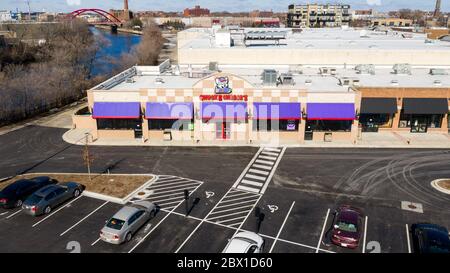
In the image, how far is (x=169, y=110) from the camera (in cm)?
4344

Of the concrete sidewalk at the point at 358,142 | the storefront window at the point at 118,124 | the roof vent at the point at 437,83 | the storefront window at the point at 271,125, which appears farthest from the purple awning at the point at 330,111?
the storefront window at the point at 118,124

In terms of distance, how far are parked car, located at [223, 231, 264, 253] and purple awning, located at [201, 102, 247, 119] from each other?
21.7 meters

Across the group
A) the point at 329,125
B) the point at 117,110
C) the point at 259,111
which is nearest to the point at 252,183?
the point at 259,111

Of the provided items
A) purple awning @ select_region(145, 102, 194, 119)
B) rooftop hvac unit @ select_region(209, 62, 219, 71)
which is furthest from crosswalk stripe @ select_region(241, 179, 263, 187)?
rooftop hvac unit @ select_region(209, 62, 219, 71)

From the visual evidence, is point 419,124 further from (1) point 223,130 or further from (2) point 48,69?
(2) point 48,69

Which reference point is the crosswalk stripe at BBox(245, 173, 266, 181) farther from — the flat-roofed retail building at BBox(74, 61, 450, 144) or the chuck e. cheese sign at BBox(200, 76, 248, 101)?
the chuck e. cheese sign at BBox(200, 76, 248, 101)

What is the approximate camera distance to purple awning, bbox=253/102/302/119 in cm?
4281

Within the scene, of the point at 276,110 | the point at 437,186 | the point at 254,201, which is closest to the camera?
the point at 254,201

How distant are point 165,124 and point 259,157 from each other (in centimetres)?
1229

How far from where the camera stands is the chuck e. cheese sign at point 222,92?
141ft

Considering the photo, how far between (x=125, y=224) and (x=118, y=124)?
75.1 feet

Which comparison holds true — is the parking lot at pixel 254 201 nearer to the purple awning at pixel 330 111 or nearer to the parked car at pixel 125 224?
the parked car at pixel 125 224

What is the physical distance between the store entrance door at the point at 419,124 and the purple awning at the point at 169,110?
91.0 ft
